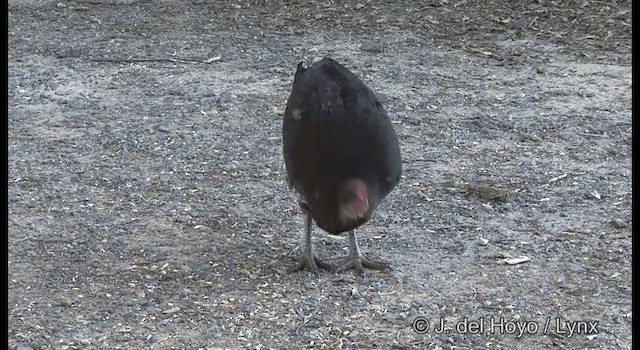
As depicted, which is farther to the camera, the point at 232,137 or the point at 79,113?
the point at 79,113

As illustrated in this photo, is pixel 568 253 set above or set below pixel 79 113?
above

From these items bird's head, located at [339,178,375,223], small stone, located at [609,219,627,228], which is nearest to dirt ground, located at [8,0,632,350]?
small stone, located at [609,219,627,228]

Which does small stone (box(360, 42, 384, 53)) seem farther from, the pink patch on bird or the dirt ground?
the pink patch on bird

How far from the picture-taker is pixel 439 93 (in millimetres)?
8117

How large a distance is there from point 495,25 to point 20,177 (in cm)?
499

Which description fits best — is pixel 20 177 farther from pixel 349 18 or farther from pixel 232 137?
pixel 349 18

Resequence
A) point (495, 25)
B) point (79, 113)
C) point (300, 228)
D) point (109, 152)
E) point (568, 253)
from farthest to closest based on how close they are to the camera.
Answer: point (495, 25) → point (79, 113) → point (109, 152) → point (300, 228) → point (568, 253)

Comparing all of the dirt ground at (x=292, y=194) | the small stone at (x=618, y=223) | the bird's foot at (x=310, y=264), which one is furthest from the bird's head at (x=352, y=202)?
the small stone at (x=618, y=223)


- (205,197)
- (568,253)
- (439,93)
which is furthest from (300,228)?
(439,93)

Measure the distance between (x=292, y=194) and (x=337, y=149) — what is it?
1.24 meters

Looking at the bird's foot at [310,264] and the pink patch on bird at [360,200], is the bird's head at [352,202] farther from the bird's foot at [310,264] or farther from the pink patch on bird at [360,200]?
the bird's foot at [310,264]

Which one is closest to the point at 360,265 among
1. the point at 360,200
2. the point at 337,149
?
the point at 360,200

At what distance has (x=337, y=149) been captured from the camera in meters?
4.92

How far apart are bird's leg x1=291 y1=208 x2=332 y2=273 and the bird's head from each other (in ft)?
1.63
